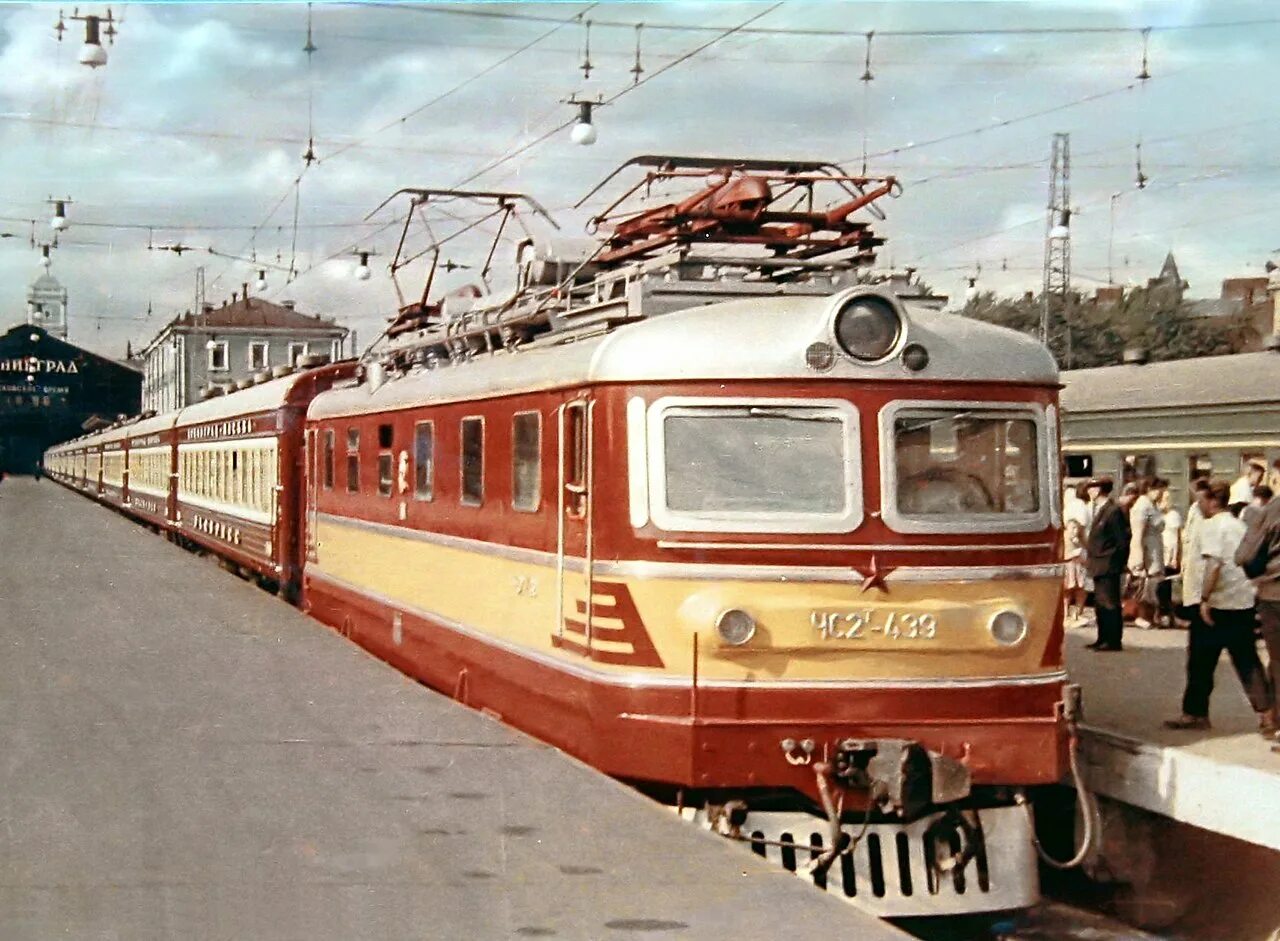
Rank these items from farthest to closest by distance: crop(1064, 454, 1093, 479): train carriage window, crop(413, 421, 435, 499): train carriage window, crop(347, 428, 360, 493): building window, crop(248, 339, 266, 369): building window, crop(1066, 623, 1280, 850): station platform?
crop(248, 339, 266, 369): building window → crop(1064, 454, 1093, 479): train carriage window → crop(347, 428, 360, 493): building window → crop(413, 421, 435, 499): train carriage window → crop(1066, 623, 1280, 850): station platform

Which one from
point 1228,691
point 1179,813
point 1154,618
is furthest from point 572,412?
point 1154,618

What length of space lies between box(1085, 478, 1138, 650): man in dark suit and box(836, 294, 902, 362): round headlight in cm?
670

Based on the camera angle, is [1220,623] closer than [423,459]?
Yes

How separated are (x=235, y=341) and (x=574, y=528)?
5811 centimetres

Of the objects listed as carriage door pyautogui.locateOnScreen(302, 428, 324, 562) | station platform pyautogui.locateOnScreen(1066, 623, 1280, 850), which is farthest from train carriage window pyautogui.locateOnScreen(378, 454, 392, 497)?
station platform pyautogui.locateOnScreen(1066, 623, 1280, 850)

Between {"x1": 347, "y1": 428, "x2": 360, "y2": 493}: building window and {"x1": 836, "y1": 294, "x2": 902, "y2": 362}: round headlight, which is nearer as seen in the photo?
{"x1": 836, "y1": 294, "x2": 902, "y2": 362}: round headlight

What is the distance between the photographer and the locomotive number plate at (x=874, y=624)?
7.75 m

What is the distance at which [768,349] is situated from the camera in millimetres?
7887

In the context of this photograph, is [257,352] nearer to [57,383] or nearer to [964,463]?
[57,383]

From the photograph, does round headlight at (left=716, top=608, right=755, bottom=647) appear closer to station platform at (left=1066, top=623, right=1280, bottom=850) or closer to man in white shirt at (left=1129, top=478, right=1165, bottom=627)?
station platform at (left=1066, top=623, right=1280, bottom=850)

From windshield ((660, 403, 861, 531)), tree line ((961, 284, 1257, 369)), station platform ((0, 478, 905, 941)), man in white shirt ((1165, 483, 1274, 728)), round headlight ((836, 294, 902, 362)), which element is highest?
tree line ((961, 284, 1257, 369))

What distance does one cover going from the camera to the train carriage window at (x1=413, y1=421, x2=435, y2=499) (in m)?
11.2

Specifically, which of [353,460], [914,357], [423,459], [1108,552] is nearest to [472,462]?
[423,459]

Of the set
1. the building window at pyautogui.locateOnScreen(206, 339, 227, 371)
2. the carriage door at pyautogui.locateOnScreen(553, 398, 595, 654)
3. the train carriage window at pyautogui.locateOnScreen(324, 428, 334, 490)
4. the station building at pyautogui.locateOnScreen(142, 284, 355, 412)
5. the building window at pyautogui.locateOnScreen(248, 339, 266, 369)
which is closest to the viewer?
the carriage door at pyautogui.locateOnScreen(553, 398, 595, 654)
